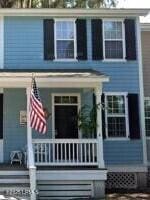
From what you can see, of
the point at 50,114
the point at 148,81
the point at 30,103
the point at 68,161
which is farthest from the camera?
the point at 148,81

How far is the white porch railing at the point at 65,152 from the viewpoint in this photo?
1490 centimetres

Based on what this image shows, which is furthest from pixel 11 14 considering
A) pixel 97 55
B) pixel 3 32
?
pixel 97 55

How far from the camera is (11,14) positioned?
17844 millimetres

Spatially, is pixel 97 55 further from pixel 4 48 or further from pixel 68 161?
pixel 68 161

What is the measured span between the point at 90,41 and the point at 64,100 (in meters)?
2.45

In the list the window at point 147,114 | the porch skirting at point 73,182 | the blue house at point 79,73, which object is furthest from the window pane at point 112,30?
the porch skirting at point 73,182

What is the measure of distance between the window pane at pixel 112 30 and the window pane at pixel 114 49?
24cm

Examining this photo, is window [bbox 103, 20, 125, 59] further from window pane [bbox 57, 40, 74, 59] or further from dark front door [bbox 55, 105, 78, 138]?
dark front door [bbox 55, 105, 78, 138]

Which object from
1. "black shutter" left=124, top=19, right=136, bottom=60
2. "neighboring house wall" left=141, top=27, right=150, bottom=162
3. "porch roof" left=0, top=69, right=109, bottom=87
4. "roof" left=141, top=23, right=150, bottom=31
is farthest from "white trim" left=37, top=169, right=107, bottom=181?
"roof" left=141, top=23, right=150, bottom=31

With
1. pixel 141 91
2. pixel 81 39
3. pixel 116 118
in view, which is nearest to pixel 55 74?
pixel 81 39

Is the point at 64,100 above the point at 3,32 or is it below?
below

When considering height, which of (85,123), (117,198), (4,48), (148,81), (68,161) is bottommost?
(117,198)

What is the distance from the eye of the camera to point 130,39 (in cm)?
1805

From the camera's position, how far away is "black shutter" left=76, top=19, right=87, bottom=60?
17.8m
